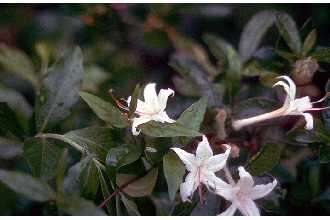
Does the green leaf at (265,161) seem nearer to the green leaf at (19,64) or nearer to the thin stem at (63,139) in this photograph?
the thin stem at (63,139)

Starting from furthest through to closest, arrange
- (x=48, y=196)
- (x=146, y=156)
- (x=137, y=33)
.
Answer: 1. (x=137, y=33)
2. (x=146, y=156)
3. (x=48, y=196)

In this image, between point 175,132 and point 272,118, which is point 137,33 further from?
point 175,132

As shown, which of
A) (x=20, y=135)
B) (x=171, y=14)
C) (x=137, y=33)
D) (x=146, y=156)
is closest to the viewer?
(x=146, y=156)

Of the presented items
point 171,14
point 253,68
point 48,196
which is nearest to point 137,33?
point 171,14

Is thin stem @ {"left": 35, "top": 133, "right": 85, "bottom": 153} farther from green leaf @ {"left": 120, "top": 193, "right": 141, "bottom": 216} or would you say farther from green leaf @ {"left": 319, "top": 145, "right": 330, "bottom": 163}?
green leaf @ {"left": 319, "top": 145, "right": 330, "bottom": 163}

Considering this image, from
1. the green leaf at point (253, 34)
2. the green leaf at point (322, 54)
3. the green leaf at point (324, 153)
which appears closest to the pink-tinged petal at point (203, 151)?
the green leaf at point (324, 153)

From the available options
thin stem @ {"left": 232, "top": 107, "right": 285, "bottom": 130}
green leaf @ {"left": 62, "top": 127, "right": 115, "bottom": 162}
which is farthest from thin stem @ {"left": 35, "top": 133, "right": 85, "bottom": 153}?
thin stem @ {"left": 232, "top": 107, "right": 285, "bottom": 130}
